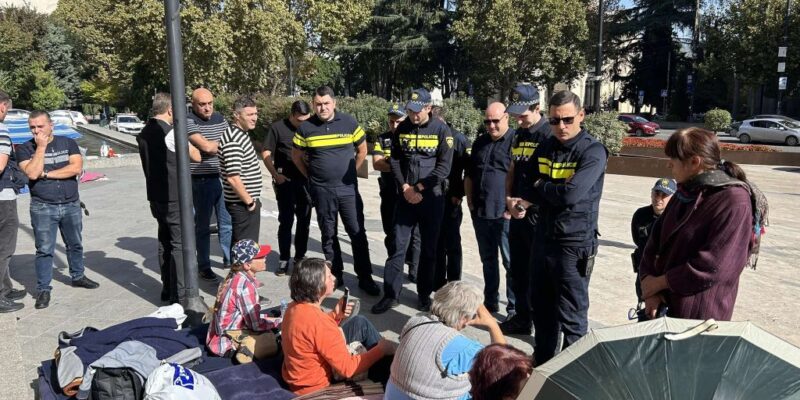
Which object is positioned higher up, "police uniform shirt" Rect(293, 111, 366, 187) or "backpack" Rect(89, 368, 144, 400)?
"police uniform shirt" Rect(293, 111, 366, 187)

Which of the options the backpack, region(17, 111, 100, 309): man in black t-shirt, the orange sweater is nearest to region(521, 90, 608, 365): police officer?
the orange sweater

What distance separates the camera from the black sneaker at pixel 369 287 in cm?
595

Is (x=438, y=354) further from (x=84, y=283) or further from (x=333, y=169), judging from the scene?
(x=84, y=283)

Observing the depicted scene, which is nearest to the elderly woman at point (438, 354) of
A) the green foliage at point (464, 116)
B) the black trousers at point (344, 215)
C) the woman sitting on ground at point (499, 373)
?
the woman sitting on ground at point (499, 373)

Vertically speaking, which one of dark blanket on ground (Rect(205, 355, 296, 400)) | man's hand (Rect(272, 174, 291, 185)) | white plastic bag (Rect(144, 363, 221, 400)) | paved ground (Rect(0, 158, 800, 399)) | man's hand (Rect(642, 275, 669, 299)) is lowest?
paved ground (Rect(0, 158, 800, 399))

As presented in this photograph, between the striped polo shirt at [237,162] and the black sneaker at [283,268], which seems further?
the black sneaker at [283,268]

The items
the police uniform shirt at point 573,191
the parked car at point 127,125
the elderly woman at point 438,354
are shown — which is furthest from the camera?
the parked car at point 127,125

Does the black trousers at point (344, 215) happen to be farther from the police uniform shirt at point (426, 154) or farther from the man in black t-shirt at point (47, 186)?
the man in black t-shirt at point (47, 186)

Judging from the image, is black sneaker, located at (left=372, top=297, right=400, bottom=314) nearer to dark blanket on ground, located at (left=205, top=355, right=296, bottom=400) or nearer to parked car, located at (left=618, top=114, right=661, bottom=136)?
dark blanket on ground, located at (left=205, top=355, right=296, bottom=400)

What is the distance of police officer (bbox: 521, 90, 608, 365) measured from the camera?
12.5ft

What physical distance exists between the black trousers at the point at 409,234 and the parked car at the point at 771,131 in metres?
29.0

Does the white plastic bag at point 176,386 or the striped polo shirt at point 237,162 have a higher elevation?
the striped polo shirt at point 237,162

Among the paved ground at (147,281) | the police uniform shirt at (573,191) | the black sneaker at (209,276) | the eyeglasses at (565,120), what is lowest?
the paved ground at (147,281)

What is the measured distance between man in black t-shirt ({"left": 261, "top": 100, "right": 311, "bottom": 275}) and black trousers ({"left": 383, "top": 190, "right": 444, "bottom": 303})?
1588 millimetres
